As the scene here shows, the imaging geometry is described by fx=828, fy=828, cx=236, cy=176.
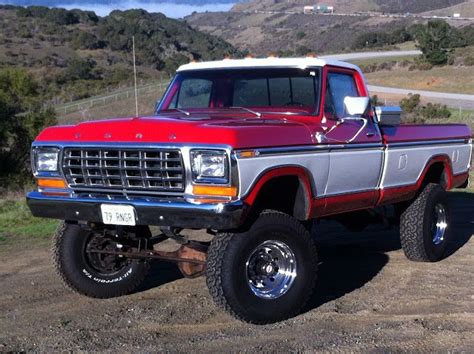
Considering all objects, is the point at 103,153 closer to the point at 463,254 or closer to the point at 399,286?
the point at 399,286

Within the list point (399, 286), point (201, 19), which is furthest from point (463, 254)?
point (201, 19)

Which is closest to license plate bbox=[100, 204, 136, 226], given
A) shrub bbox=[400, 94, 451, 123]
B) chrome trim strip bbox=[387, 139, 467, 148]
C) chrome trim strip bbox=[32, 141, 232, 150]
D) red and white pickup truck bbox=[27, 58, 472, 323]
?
red and white pickup truck bbox=[27, 58, 472, 323]

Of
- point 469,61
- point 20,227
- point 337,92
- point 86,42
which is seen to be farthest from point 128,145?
point 86,42

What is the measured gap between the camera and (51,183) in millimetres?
6633

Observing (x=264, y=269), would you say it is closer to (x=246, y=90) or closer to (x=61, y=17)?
(x=246, y=90)

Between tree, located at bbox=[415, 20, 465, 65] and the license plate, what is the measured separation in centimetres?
5440

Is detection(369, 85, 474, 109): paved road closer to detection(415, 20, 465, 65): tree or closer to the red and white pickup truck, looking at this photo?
detection(415, 20, 465, 65): tree

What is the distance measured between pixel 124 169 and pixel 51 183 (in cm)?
80

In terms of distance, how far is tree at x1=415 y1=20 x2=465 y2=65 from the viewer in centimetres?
5840

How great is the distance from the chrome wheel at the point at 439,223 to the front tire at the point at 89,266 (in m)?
3.38

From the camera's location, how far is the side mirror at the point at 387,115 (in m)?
7.93

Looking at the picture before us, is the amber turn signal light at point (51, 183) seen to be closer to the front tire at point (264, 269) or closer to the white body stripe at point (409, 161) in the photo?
the front tire at point (264, 269)

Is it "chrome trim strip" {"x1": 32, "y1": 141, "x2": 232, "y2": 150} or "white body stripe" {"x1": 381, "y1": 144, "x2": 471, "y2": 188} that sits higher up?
"chrome trim strip" {"x1": 32, "y1": 141, "x2": 232, "y2": 150}

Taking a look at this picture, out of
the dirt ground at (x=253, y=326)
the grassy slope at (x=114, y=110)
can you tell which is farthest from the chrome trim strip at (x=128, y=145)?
the grassy slope at (x=114, y=110)
